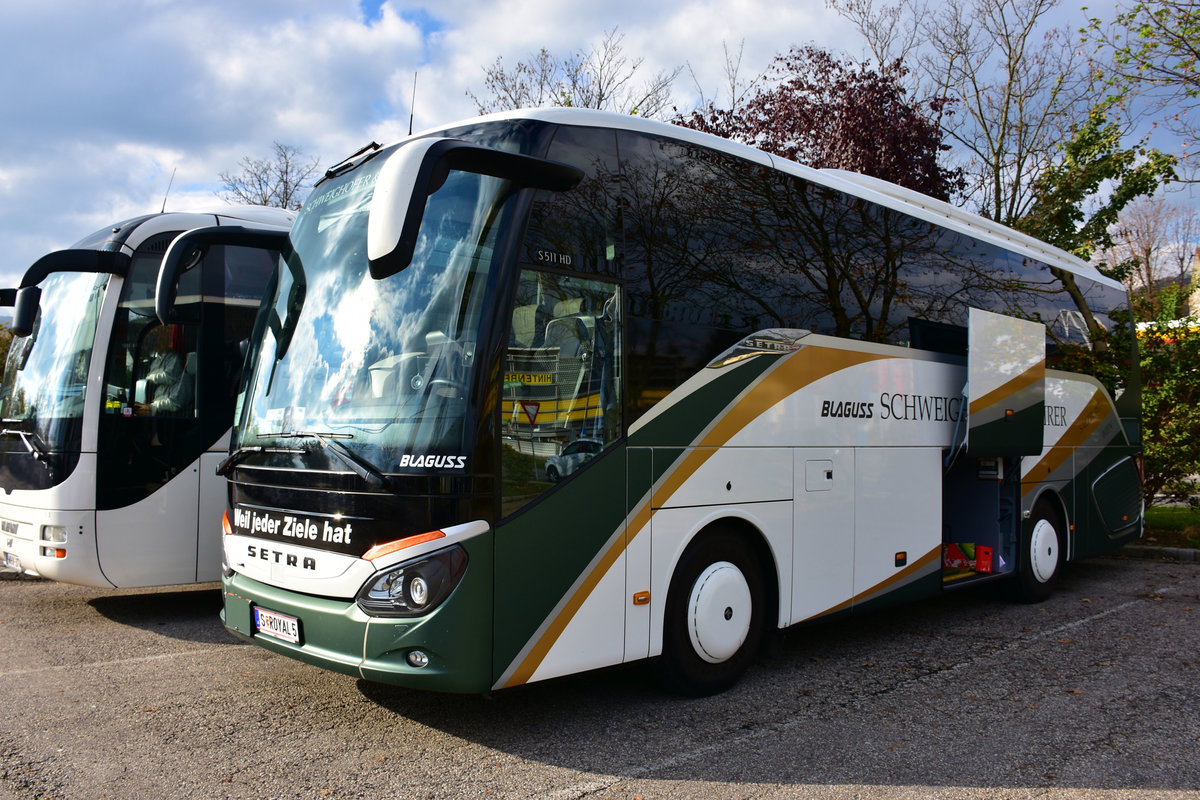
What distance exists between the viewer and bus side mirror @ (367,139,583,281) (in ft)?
12.6

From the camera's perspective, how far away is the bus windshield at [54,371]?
7.25 metres

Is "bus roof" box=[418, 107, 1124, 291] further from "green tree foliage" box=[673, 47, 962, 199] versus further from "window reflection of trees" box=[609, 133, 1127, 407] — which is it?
"green tree foliage" box=[673, 47, 962, 199]

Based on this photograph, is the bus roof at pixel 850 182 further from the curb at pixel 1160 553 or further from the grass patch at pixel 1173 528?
the grass patch at pixel 1173 528

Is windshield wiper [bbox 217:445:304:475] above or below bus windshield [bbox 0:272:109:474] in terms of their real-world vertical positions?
below

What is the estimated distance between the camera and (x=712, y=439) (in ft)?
18.1

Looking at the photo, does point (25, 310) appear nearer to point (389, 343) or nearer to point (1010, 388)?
point (389, 343)

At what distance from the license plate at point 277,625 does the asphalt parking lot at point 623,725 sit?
1.70ft

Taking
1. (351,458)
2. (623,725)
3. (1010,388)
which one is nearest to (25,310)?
(351,458)

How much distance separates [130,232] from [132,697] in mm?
3965

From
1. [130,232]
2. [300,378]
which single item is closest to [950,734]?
[300,378]

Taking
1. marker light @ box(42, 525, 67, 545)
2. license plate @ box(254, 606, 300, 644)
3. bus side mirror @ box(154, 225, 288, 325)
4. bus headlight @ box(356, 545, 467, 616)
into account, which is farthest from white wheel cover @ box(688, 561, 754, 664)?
marker light @ box(42, 525, 67, 545)

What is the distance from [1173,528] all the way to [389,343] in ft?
45.9

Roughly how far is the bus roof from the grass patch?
163 inches

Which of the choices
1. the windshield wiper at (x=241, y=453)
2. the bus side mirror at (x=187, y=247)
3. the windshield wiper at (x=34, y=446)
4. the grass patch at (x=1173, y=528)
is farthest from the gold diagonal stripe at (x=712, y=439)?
the grass patch at (x=1173, y=528)
